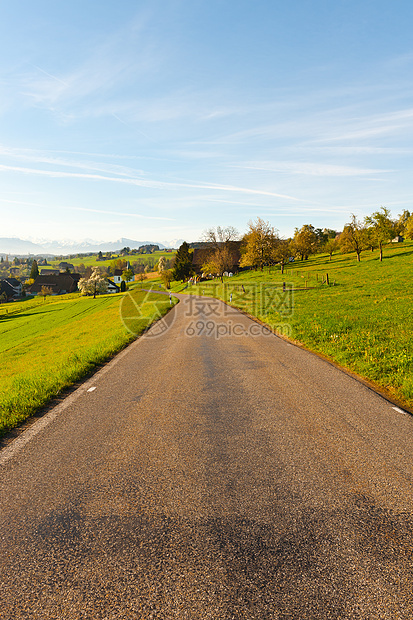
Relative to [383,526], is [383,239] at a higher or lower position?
higher

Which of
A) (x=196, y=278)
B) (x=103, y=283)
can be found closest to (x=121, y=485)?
(x=196, y=278)

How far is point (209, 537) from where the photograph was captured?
3234 mm

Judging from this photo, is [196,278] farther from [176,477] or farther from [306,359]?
[176,477]

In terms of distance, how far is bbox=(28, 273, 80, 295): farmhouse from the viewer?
118812mm

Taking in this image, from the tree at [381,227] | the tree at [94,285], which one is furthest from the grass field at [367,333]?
the tree at [94,285]

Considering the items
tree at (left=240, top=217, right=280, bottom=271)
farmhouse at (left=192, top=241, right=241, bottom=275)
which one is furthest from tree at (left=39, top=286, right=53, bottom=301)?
tree at (left=240, top=217, right=280, bottom=271)

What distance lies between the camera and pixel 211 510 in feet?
11.9

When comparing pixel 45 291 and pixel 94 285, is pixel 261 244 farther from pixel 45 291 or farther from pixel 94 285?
pixel 45 291

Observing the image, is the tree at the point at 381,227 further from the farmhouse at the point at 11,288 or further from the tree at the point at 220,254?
the farmhouse at the point at 11,288

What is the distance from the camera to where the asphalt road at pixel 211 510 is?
2.63 meters

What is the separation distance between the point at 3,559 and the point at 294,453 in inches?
144

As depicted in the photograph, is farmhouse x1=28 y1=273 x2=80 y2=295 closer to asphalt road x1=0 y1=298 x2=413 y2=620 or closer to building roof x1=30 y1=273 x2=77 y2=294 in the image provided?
building roof x1=30 y1=273 x2=77 y2=294

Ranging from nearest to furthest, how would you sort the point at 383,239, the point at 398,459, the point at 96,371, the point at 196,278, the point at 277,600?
the point at 277,600, the point at 398,459, the point at 96,371, the point at 383,239, the point at 196,278

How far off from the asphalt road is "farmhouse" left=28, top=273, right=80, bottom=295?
12430 centimetres
